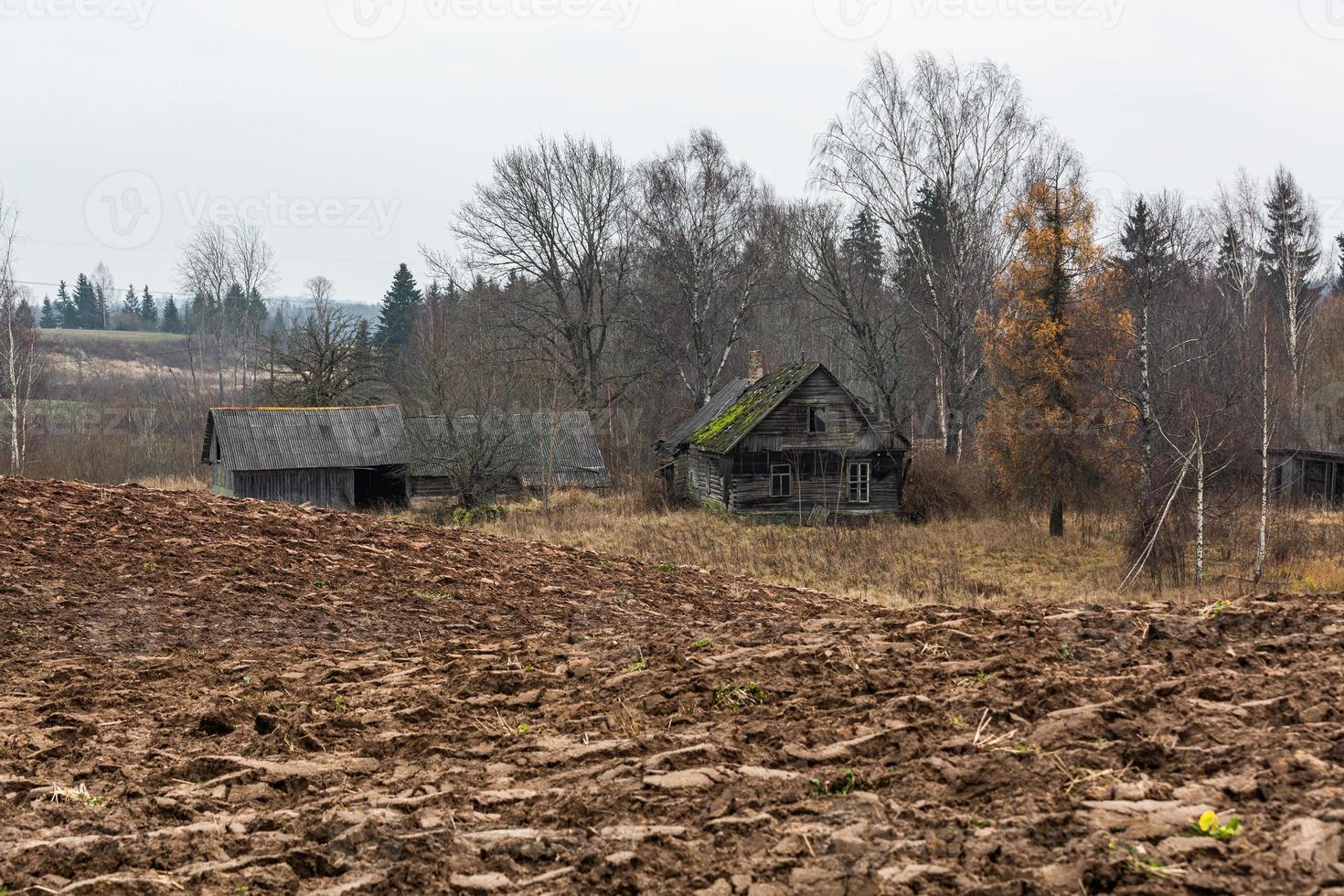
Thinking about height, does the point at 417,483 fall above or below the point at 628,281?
below

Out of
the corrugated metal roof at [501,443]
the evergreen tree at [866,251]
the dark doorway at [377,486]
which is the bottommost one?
the dark doorway at [377,486]

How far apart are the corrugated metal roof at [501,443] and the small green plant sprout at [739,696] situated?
79.4ft

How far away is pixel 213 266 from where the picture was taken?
229 feet

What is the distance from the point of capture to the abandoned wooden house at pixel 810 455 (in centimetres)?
3031

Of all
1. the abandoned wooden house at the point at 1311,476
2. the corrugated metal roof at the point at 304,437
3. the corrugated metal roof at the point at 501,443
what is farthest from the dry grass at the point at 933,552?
the corrugated metal roof at the point at 304,437

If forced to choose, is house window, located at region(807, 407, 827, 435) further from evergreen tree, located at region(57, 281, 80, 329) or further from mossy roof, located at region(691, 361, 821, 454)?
evergreen tree, located at region(57, 281, 80, 329)

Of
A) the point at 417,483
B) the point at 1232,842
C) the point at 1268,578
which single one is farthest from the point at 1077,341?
the point at 1232,842

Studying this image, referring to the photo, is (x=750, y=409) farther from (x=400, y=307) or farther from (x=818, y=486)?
(x=400, y=307)

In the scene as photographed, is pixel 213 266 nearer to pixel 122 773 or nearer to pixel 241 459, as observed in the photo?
pixel 241 459

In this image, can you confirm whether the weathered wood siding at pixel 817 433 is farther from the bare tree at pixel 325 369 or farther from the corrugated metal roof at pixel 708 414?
the bare tree at pixel 325 369

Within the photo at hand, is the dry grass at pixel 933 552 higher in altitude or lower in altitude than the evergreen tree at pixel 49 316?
lower

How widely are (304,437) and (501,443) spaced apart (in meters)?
6.81

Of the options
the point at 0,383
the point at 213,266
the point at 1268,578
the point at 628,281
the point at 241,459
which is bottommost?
the point at 1268,578

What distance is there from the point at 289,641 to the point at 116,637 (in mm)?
1340
